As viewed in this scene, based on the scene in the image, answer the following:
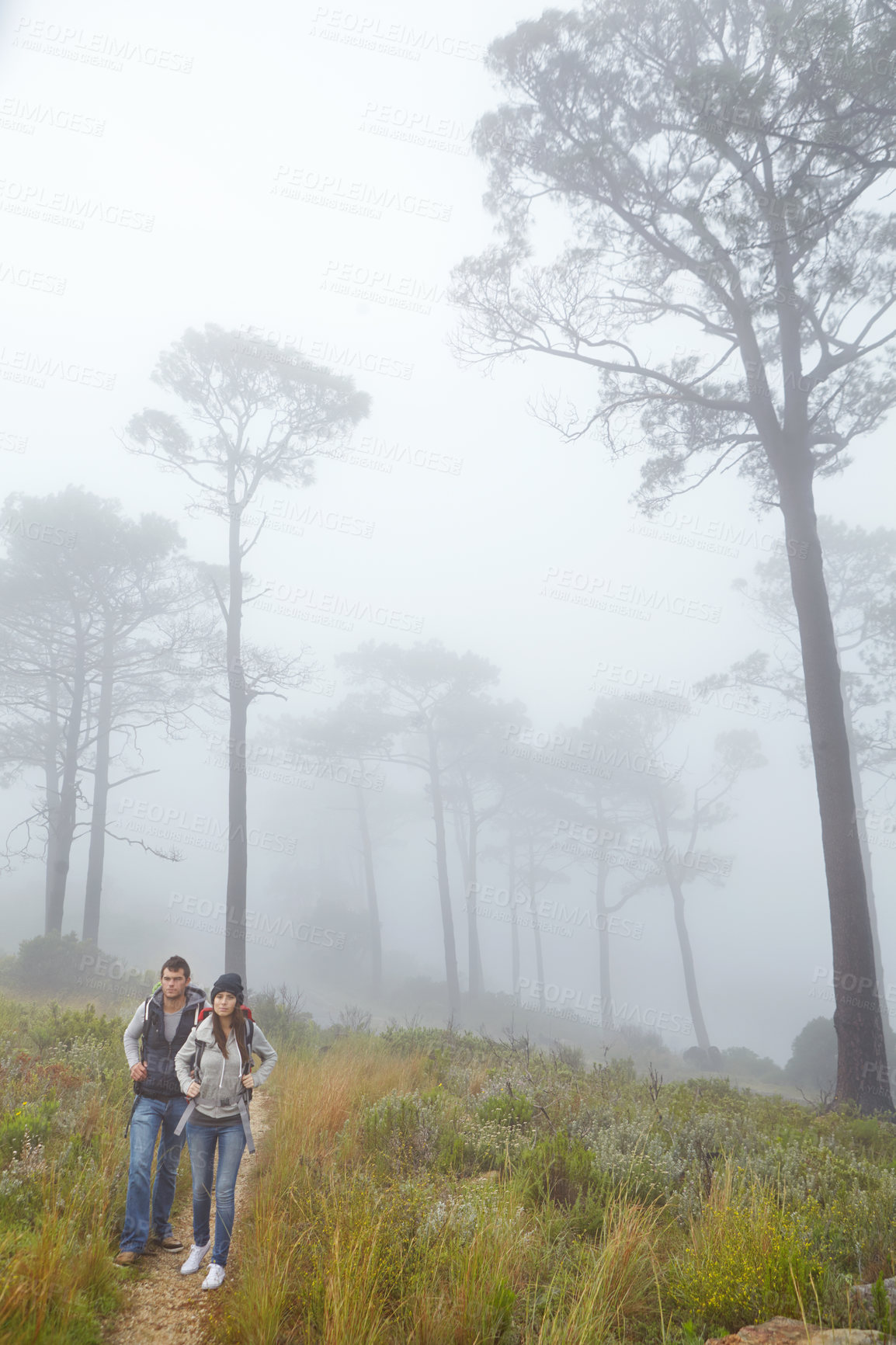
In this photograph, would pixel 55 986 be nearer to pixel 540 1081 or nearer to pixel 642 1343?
pixel 540 1081

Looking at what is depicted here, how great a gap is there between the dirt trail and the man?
0.21 meters

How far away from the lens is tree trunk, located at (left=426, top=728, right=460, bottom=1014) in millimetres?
23156

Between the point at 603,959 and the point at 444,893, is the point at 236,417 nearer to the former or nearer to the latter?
the point at 444,893

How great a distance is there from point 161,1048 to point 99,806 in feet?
55.4

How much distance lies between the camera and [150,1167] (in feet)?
13.7

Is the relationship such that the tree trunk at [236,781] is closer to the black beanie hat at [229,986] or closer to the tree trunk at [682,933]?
the black beanie hat at [229,986]

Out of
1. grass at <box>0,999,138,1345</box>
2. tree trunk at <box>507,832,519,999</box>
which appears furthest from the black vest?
tree trunk at <box>507,832,519,999</box>

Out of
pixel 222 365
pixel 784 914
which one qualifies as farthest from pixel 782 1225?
pixel 784 914

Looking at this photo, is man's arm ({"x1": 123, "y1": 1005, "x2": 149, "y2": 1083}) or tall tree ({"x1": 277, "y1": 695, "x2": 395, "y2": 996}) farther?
tall tree ({"x1": 277, "y1": 695, "x2": 395, "y2": 996})

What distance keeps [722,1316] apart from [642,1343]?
0.41 m

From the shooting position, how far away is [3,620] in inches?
747

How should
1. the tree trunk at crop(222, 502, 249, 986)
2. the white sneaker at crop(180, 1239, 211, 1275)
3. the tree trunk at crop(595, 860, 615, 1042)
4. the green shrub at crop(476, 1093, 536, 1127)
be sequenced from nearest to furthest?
the white sneaker at crop(180, 1239, 211, 1275) < the green shrub at crop(476, 1093, 536, 1127) < the tree trunk at crop(222, 502, 249, 986) < the tree trunk at crop(595, 860, 615, 1042)

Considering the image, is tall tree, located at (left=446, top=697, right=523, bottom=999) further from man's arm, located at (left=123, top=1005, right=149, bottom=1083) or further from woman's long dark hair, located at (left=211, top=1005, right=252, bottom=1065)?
woman's long dark hair, located at (left=211, top=1005, right=252, bottom=1065)

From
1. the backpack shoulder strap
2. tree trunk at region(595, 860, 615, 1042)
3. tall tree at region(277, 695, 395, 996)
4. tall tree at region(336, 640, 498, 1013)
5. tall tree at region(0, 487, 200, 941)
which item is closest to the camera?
the backpack shoulder strap
